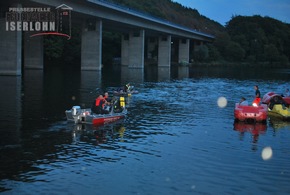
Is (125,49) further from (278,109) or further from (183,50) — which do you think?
(278,109)

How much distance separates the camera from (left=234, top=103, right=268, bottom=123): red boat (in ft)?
78.9

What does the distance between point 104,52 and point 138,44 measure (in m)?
31.4

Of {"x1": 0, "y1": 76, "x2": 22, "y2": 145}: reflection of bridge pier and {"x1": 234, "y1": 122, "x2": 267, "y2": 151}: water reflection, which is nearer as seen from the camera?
{"x1": 0, "y1": 76, "x2": 22, "y2": 145}: reflection of bridge pier

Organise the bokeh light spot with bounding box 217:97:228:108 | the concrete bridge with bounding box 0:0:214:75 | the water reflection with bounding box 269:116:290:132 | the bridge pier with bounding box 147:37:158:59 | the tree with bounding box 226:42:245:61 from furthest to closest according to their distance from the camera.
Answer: the tree with bounding box 226:42:245:61
the bridge pier with bounding box 147:37:158:59
the concrete bridge with bounding box 0:0:214:75
the bokeh light spot with bounding box 217:97:228:108
the water reflection with bounding box 269:116:290:132

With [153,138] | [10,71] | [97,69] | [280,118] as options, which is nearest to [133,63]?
[97,69]

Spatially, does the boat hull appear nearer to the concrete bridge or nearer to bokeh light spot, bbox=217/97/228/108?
bokeh light spot, bbox=217/97/228/108

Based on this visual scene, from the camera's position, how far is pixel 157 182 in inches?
492

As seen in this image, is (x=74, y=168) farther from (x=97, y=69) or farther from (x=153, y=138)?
(x=97, y=69)

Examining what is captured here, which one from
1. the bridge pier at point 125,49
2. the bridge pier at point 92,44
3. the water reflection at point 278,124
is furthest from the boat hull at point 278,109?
the bridge pier at point 125,49

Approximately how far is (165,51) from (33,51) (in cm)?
5291

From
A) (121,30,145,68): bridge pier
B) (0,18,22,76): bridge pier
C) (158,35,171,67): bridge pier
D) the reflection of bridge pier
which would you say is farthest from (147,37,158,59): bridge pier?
the reflection of bridge pier

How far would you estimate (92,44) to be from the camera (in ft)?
258

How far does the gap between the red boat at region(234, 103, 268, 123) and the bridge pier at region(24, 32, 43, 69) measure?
63.0 m

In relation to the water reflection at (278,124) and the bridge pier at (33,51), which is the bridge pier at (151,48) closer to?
the bridge pier at (33,51)
